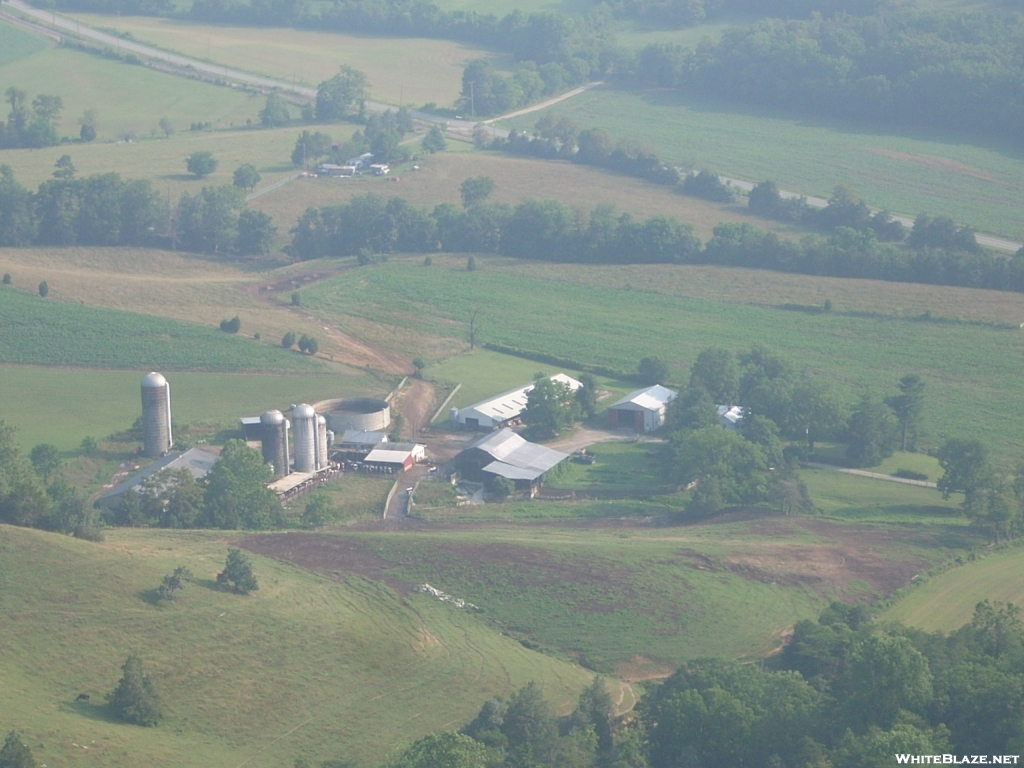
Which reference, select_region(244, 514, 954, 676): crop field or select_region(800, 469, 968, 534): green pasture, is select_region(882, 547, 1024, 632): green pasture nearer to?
select_region(244, 514, 954, 676): crop field

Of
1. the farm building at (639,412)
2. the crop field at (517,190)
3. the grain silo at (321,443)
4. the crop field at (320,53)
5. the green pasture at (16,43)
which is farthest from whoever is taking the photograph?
the crop field at (320,53)

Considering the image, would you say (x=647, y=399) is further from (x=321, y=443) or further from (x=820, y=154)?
(x=820, y=154)

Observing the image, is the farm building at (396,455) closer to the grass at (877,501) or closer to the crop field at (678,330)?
the crop field at (678,330)

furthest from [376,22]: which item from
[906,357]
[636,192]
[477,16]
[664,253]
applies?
[906,357]

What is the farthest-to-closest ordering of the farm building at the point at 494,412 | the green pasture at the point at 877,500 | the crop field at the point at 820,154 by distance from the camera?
the crop field at the point at 820,154 < the farm building at the point at 494,412 < the green pasture at the point at 877,500

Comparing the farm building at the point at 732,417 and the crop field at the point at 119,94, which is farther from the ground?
the crop field at the point at 119,94

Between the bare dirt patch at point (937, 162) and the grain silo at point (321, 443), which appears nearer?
the grain silo at point (321, 443)

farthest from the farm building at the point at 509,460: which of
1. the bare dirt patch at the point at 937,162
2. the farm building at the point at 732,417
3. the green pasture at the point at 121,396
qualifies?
the bare dirt patch at the point at 937,162
